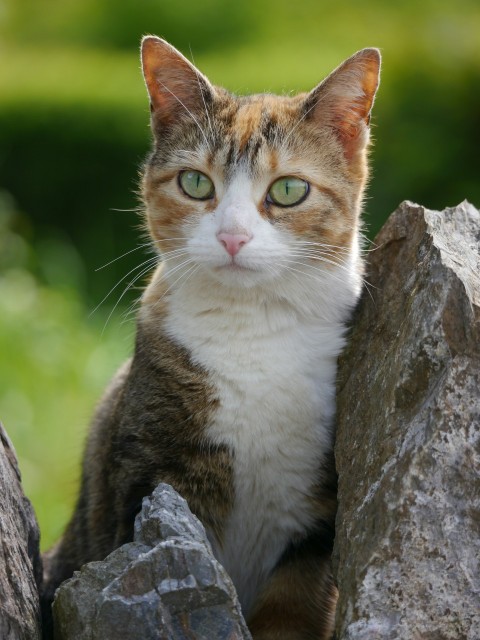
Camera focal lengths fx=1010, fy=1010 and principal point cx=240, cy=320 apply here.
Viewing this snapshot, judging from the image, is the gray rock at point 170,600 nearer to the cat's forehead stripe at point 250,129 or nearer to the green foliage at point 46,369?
the cat's forehead stripe at point 250,129

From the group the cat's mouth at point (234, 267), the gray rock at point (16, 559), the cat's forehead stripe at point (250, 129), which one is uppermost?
the cat's forehead stripe at point (250, 129)

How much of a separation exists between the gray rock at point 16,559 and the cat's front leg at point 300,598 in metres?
0.59

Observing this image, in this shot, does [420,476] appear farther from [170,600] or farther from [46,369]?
[46,369]

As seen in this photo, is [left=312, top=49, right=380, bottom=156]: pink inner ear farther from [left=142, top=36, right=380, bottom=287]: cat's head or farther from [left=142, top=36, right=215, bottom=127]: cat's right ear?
[left=142, top=36, right=215, bottom=127]: cat's right ear

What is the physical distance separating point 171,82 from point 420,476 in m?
1.37

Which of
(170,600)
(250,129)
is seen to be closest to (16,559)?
(170,600)

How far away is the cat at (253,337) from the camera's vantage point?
2555 millimetres

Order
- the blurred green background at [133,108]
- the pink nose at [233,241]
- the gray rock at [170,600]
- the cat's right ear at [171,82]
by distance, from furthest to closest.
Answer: the blurred green background at [133,108], the cat's right ear at [171,82], the pink nose at [233,241], the gray rock at [170,600]

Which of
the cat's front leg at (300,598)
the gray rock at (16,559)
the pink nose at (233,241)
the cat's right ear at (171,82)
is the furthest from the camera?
the cat's right ear at (171,82)

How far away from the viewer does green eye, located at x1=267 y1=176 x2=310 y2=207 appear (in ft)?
8.59

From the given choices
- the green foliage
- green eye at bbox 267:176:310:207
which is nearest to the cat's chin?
green eye at bbox 267:176:310:207

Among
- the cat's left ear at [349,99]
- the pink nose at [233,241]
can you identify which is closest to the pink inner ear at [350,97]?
the cat's left ear at [349,99]

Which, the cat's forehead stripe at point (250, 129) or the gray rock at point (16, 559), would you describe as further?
the cat's forehead stripe at point (250, 129)

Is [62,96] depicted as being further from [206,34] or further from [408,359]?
[408,359]
